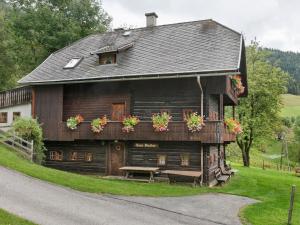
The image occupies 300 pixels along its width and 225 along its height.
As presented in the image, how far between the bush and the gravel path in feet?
20.0

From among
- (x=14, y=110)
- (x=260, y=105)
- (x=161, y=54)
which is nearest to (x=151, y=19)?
(x=161, y=54)

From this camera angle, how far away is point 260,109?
48.0 m

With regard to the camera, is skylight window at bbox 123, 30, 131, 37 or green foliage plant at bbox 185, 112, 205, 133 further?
skylight window at bbox 123, 30, 131, 37

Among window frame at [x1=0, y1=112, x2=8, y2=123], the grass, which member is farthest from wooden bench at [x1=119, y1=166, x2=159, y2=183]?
the grass

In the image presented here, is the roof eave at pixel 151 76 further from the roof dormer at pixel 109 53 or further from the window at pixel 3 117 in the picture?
the window at pixel 3 117

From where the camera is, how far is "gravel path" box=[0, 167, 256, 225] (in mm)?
13844

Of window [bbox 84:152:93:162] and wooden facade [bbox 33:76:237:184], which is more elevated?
wooden facade [bbox 33:76:237:184]

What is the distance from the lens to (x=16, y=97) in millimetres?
31688

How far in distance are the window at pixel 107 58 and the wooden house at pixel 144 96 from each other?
7 cm

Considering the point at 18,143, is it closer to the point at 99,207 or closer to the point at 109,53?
the point at 109,53

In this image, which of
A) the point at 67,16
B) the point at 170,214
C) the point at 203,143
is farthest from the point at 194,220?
the point at 67,16

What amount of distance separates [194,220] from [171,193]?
5347 millimetres

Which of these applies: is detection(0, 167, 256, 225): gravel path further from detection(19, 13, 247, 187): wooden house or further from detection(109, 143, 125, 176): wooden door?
detection(109, 143, 125, 176): wooden door

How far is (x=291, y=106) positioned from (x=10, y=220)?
446ft
